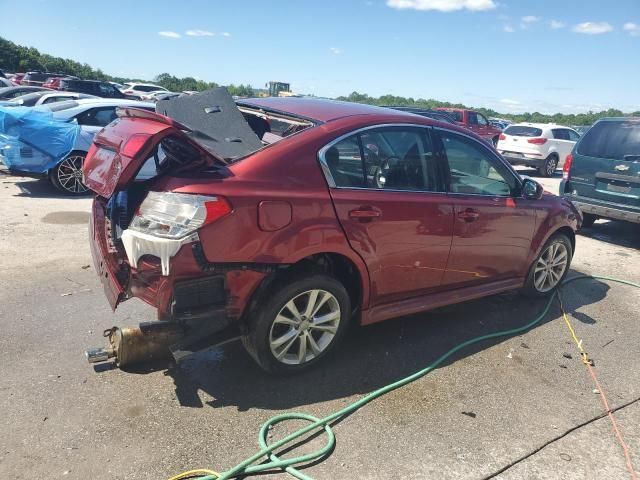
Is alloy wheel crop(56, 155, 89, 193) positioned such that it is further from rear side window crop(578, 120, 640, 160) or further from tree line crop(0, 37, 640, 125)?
tree line crop(0, 37, 640, 125)

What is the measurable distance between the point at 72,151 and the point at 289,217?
22.6 feet

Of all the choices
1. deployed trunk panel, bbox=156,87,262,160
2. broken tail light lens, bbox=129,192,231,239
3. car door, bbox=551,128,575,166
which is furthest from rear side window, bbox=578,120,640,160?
car door, bbox=551,128,575,166

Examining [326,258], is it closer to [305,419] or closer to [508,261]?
[305,419]

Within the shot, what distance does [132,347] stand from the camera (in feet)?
11.1

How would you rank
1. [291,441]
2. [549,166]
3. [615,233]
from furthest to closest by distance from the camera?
[549,166], [615,233], [291,441]

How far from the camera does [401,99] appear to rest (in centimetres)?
6106

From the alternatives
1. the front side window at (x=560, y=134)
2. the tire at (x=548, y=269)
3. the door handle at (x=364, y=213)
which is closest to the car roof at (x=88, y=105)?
the door handle at (x=364, y=213)

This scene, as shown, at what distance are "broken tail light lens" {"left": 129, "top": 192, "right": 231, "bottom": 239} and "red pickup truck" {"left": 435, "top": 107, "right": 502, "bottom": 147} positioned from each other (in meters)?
18.0

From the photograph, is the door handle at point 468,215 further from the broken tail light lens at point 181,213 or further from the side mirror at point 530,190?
the broken tail light lens at point 181,213

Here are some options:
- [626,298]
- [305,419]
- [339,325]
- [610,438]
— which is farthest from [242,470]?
[626,298]

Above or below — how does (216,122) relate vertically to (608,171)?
above

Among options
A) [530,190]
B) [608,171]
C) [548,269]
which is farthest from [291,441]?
[608,171]

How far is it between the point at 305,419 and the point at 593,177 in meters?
6.96

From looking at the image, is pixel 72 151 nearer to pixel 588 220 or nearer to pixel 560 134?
pixel 588 220
